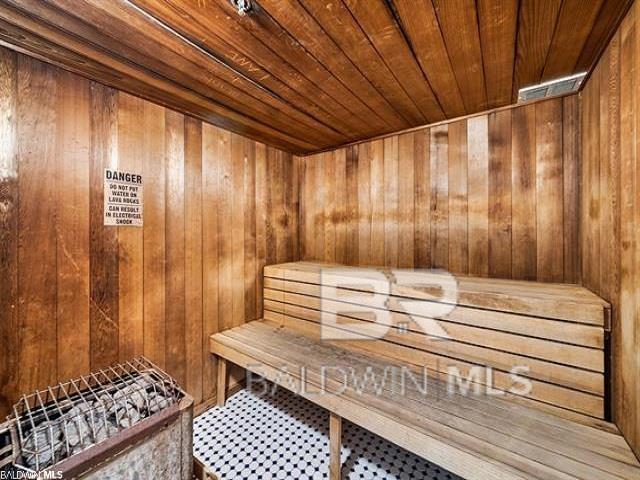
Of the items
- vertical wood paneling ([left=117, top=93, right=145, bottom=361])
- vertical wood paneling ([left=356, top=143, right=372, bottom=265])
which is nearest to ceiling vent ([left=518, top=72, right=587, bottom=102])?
vertical wood paneling ([left=356, top=143, right=372, bottom=265])

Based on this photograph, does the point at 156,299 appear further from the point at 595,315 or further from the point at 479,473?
the point at 595,315

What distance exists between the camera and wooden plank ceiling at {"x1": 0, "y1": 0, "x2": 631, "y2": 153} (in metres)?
1.00

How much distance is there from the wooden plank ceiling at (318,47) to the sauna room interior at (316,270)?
0.04 feet

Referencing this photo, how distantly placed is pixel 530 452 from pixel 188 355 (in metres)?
2.03

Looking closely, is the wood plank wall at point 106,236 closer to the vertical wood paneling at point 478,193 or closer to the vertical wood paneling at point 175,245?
the vertical wood paneling at point 175,245

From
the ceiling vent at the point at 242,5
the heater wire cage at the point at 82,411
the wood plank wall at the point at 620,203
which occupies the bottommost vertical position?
the heater wire cage at the point at 82,411

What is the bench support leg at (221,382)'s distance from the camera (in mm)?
2080

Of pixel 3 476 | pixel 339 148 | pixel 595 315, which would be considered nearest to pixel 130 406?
Result: pixel 3 476

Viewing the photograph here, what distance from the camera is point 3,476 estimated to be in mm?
899

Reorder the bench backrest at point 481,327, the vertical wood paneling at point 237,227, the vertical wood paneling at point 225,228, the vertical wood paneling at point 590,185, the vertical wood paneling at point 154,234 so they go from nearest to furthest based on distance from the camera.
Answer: the bench backrest at point 481,327 → the vertical wood paneling at point 590,185 → the vertical wood paneling at point 154,234 → the vertical wood paneling at point 225,228 → the vertical wood paneling at point 237,227

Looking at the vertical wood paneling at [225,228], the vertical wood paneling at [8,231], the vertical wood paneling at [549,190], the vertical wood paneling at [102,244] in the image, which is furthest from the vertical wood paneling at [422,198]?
the vertical wood paneling at [8,231]

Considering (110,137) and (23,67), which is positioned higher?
(23,67)

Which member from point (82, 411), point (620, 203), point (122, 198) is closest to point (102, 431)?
point (82, 411)

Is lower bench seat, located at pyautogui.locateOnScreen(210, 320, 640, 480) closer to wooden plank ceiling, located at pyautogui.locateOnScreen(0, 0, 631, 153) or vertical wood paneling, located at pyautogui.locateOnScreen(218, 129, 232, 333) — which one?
vertical wood paneling, located at pyautogui.locateOnScreen(218, 129, 232, 333)
